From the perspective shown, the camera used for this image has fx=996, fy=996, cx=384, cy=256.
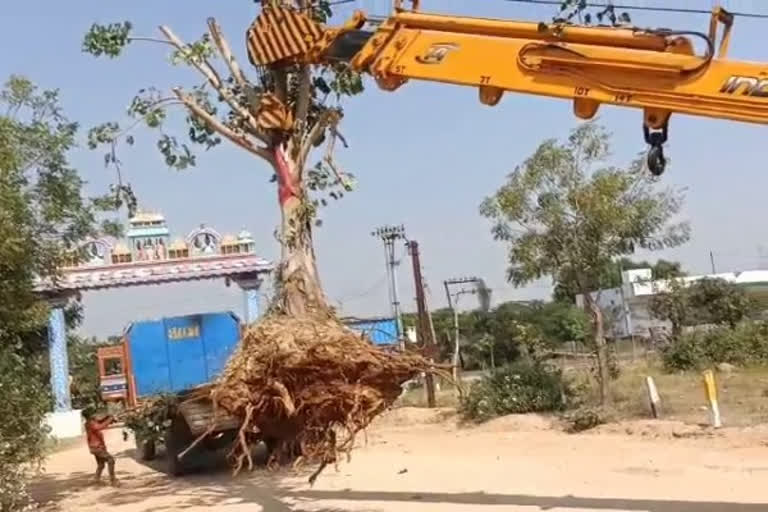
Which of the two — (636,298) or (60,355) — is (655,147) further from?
(636,298)

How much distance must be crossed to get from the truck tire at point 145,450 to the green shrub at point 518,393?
6529 millimetres

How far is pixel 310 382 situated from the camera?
29.3 ft

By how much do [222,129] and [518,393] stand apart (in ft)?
35.0

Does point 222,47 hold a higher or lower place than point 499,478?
higher

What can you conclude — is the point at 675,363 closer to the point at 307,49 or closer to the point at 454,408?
the point at 454,408

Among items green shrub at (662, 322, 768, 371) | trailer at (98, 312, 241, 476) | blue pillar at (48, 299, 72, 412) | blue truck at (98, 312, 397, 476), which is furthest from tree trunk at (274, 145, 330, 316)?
blue pillar at (48, 299, 72, 412)

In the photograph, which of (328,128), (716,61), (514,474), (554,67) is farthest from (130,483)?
(716,61)

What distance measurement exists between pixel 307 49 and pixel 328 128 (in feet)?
7.41

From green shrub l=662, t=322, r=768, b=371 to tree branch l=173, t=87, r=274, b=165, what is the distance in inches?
759

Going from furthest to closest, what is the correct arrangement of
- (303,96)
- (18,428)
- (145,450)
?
(145,450) → (18,428) → (303,96)

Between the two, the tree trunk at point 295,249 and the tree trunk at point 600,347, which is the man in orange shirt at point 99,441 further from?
the tree trunk at point 600,347

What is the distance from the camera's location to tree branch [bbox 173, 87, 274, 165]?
35.5ft

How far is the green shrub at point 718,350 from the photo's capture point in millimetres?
28188

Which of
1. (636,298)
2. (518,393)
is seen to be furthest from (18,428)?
(636,298)
